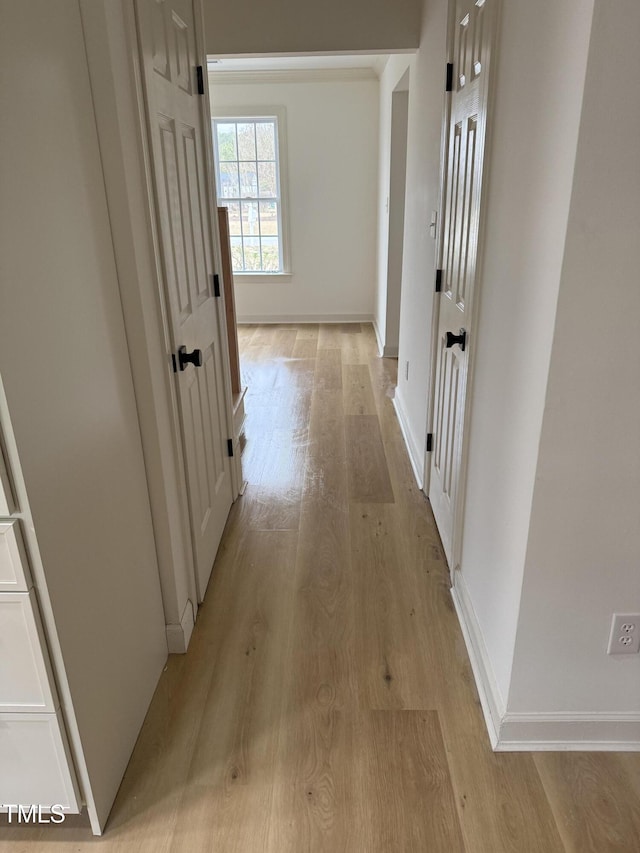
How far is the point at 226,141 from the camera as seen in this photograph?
20.2 ft

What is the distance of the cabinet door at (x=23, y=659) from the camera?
3.97 feet

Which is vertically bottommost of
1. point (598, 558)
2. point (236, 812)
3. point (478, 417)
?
point (236, 812)

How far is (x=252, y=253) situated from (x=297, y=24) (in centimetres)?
361

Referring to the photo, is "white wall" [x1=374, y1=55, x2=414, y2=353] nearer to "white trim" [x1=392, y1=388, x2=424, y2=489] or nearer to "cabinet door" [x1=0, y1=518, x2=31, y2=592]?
"white trim" [x1=392, y1=388, x2=424, y2=489]

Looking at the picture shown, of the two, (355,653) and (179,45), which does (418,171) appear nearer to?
(179,45)

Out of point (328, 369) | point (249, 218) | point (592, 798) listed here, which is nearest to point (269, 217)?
point (249, 218)

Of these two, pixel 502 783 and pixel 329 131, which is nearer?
pixel 502 783

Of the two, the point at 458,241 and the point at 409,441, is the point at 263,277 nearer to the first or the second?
the point at 409,441

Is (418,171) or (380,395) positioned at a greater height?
(418,171)

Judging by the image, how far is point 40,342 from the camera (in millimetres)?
1171

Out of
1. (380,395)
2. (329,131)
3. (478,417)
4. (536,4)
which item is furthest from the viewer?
(329,131)

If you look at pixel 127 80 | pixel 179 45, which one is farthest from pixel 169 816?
pixel 179 45

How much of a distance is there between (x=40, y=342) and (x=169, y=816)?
1.19 m

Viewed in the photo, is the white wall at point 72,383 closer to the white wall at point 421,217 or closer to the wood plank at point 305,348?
the white wall at point 421,217
